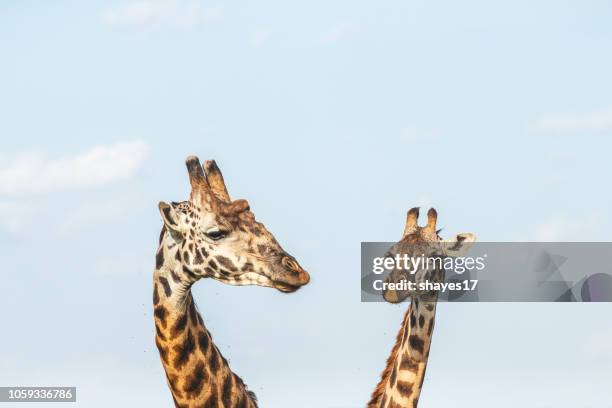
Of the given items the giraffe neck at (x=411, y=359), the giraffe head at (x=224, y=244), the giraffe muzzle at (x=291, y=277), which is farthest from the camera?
the giraffe neck at (x=411, y=359)

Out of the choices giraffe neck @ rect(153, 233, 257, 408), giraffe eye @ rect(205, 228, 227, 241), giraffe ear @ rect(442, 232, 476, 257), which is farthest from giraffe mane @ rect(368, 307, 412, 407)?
giraffe eye @ rect(205, 228, 227, 241)

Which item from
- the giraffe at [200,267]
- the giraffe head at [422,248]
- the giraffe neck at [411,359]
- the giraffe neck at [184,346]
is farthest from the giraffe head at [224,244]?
the giraffe neck at [411,359]

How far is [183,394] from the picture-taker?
21469 mm

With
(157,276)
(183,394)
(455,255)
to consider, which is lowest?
(183,394)

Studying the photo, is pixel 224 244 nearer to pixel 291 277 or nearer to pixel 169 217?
pixel 169 217

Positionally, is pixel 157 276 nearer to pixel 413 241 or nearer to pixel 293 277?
pixel 293 277

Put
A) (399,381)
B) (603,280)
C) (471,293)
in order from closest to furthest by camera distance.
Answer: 1. (399,381)
2. (471,293)
3. (603,280)

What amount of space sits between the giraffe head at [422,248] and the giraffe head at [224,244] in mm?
3277

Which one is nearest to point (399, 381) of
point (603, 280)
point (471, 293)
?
point (471, 293)

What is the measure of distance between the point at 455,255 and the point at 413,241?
709mm

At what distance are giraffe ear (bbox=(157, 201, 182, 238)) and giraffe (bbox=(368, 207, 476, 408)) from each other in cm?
406

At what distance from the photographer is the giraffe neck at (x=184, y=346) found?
21.0 meters

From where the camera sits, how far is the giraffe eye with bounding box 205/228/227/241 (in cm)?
2080

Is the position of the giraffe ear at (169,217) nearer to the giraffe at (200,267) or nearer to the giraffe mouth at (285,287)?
the giraffe at (200,267)
